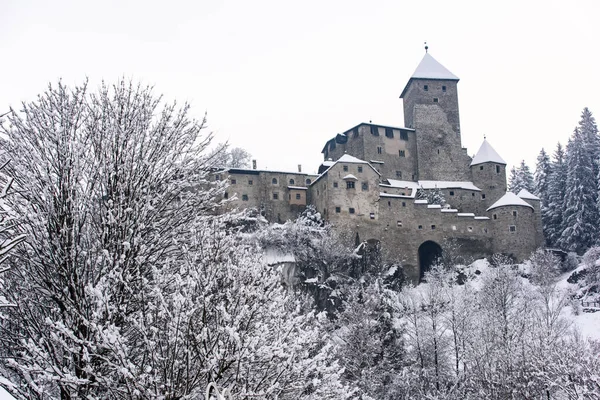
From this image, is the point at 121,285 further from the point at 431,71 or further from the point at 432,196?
the point at 431,71

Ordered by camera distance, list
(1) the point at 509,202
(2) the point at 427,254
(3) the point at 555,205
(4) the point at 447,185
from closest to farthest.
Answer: (2) the point at 427,254 < (1) the point at 509,202 < (3) the point at 555,205 < (4) the point at 447,185

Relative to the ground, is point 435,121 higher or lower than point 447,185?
higher

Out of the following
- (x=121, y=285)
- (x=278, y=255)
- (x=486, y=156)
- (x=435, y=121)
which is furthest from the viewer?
(x=435, y=121)

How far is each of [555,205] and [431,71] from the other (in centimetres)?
2047

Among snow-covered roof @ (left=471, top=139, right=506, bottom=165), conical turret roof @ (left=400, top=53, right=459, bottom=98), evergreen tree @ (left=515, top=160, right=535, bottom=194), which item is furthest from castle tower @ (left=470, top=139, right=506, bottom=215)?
conical turret roof @ (left=400, top=53, right=459, bottom=98)

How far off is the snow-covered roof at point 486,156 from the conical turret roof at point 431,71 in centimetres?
883

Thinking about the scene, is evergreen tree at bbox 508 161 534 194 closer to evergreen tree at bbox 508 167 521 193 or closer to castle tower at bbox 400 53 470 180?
evergreen tree at bbox 508 167 521 193

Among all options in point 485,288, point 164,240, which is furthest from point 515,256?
point 164,240

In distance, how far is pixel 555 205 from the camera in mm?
50781

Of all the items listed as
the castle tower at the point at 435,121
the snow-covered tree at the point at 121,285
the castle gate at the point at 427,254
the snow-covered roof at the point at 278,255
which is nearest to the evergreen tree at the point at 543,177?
the castle tower at the point at 435,121

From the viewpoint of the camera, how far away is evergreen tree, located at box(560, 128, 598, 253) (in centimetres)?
4666

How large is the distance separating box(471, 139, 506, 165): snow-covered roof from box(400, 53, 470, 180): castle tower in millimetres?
1246

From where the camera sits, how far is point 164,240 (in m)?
10.3

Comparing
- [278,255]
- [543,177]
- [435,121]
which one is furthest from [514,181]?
[278,255]
